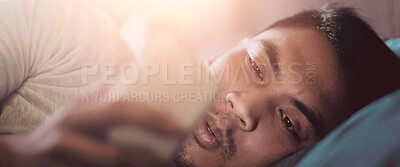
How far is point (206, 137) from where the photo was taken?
0.73 meters

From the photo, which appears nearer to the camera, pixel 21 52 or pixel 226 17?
pixel 21 52

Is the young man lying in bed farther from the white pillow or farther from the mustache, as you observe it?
the white pillow

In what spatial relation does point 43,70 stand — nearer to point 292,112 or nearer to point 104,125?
point 104,125

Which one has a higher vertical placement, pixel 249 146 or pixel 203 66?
pixel 203 66

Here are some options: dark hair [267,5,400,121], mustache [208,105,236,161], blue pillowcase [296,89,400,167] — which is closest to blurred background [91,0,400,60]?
dark hair [267,5,400,121]

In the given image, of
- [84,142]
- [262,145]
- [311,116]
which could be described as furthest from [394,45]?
[84,142]

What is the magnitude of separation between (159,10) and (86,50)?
0.18m

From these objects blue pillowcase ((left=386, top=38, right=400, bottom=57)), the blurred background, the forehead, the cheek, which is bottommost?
the cheek

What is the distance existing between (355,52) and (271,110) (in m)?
0.22

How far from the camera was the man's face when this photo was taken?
73cm

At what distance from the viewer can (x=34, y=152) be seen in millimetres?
696

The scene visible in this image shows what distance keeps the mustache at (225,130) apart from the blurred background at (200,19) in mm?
127

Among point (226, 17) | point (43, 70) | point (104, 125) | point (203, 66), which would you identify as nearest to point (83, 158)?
point (104, 125)

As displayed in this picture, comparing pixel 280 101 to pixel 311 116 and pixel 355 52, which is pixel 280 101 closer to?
pixel 311 116
